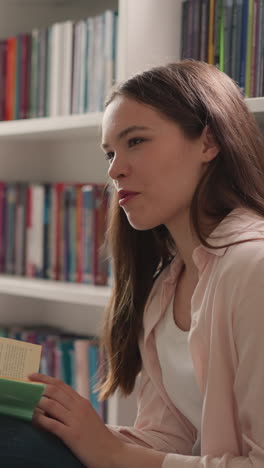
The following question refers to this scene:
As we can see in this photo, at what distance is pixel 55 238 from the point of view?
6.77 ft

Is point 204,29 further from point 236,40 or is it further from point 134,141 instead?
point 134,141

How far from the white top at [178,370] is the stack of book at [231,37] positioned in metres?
0.50

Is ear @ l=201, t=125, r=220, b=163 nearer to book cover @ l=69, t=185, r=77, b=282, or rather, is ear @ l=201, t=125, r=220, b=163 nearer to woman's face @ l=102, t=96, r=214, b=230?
woman's face @ l=102, t=96, r=214, b=230

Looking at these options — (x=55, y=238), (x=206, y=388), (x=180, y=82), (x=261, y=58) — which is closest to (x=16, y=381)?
(x=206, y=388)

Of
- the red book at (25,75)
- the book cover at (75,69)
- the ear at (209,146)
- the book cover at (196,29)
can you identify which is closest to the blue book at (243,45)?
the book cover at (196,29)

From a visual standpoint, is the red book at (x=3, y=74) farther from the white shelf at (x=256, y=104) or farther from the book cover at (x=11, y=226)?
the white shelf at (x=256, y=104)

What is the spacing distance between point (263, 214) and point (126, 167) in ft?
0.81

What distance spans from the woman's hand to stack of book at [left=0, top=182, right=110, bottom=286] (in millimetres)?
658

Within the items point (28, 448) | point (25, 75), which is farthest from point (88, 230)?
point (28, 448)

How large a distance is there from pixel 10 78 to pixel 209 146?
102 cm

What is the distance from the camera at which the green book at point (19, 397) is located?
1106 millimetres

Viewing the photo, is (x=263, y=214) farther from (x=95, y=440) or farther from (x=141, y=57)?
(x=141, y=57)

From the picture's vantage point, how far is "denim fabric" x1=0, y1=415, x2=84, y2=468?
1.08m

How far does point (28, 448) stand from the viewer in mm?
1093
